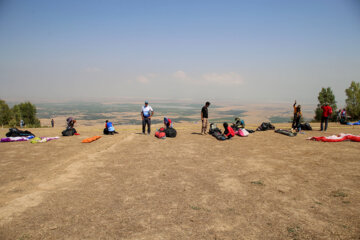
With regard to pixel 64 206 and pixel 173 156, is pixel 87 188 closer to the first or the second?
pixel 64 206

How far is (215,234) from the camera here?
12.1 feet

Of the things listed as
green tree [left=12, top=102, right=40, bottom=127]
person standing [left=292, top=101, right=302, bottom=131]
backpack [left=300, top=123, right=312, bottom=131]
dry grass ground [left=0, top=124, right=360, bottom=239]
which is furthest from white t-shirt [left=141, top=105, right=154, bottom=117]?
green tree [left=12, top=102, right=40, bottom=127]

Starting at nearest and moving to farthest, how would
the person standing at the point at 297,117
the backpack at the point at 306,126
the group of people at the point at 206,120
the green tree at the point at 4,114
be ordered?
the group of people at the point at 206,120 < the person standing at the point at 297,117 < the backpack at the point at 306,126 < the green tree at the point at 4,114

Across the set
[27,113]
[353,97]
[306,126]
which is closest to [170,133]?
[306,126]

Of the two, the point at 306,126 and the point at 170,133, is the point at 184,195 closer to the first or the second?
the point at 170,133

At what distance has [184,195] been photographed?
528 centimetres

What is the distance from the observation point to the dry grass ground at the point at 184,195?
3777 mm

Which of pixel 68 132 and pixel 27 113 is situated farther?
pixel 27 113

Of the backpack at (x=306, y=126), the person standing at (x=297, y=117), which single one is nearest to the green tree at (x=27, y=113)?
the person standing at (x=297, y=117)

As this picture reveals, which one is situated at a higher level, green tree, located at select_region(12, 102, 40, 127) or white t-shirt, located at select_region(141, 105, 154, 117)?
white t-shirt, located at select_region(141, 105, 154, 117)

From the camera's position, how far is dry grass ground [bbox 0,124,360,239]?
12.4 feet

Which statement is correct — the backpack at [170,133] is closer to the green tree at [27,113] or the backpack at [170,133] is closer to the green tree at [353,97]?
the green tree at [353,97]

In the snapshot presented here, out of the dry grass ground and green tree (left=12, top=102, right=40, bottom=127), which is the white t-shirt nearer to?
the dry grass ground

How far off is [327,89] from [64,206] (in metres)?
72.2
